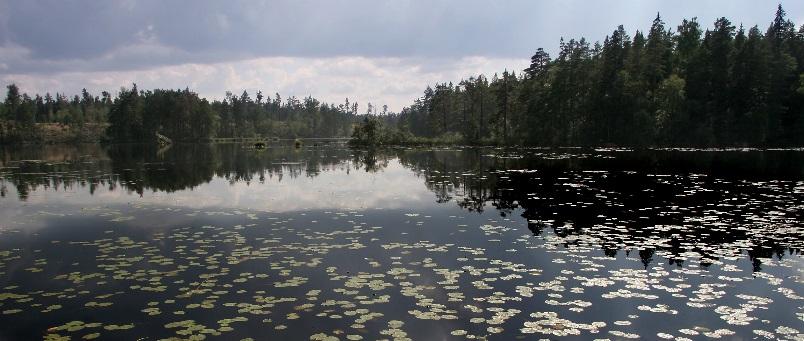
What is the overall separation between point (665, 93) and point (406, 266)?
3717 inches

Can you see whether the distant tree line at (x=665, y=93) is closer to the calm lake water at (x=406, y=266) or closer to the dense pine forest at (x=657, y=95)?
the dense pine forest at (x=657, y=95)

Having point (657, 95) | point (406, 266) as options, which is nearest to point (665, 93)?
point (657, 95)

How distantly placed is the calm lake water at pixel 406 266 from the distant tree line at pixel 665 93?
7173 cm

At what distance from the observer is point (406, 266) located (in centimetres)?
1464

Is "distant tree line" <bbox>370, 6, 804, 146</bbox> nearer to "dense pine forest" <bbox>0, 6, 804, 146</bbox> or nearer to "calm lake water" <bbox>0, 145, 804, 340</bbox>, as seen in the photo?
"dense pine forest" <bbox>0, 6, 804, 146</bbox>

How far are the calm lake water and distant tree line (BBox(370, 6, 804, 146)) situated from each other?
7173cm

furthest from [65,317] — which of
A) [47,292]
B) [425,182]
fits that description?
[425,182]

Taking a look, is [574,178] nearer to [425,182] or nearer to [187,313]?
[425,182]

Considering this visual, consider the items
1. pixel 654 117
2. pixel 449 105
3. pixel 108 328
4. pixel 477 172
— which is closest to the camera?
pixel 108 328

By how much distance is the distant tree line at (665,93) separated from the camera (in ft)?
296

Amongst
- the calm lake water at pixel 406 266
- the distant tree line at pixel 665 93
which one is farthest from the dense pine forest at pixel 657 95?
the calm lake water at pixel 406 266

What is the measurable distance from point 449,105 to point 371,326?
145512mm

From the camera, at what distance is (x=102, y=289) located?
1277 cm

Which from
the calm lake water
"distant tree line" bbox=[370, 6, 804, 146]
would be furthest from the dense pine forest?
the calm lake water
